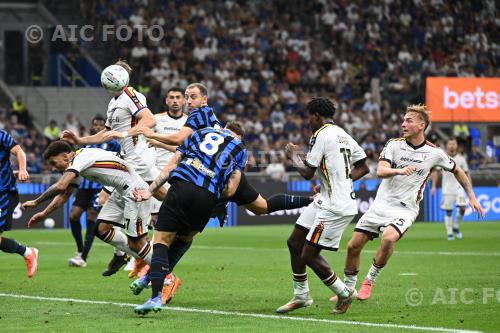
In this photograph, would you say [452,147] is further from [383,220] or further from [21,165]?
[21,165]

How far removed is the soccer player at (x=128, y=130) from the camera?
45.4 ft

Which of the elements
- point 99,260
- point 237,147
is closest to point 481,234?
point 99,260

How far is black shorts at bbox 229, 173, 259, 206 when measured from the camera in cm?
1220

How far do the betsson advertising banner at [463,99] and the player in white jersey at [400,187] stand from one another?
20.3 metres

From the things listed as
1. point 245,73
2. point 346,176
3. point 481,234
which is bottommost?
point 481,234

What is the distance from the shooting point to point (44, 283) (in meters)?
15.2

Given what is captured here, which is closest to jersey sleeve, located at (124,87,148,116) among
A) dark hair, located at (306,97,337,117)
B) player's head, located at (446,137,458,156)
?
dark hair, located at (306,97,337,117)

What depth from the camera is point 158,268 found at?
11.1 m

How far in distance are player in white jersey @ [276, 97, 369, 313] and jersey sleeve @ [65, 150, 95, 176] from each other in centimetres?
263

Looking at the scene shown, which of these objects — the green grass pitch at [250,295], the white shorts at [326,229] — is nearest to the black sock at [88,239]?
the green grass pitch at [250,295]

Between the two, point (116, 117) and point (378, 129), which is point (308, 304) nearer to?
point (116, 117)

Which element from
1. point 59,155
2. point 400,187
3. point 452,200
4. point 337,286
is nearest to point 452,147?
point 452,200

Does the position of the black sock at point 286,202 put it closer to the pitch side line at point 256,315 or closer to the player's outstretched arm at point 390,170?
the player's outstretched arm at point 390,170

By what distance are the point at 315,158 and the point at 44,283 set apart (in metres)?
5.28
